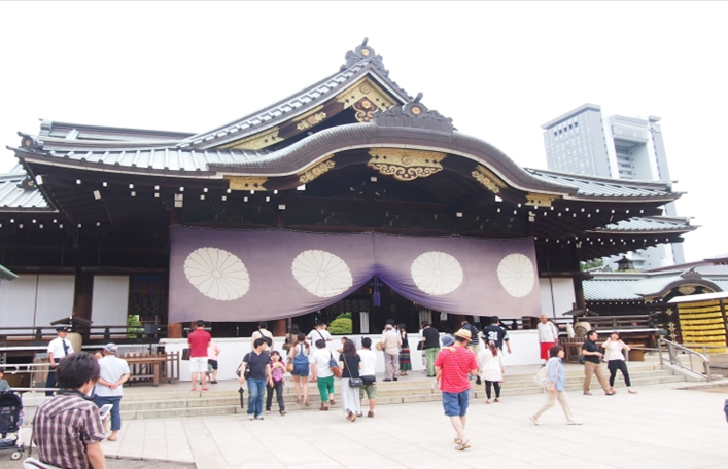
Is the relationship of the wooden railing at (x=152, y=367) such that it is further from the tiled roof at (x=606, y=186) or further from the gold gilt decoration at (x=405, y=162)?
the tiled roof at (x=606, y=186)

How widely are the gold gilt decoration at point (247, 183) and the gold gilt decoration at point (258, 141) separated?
2.34 metres

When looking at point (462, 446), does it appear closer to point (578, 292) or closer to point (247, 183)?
point (247, 183)

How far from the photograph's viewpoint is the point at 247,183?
1220 centimetres

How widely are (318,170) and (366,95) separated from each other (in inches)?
146

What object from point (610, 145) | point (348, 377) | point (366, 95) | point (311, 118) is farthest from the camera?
point (610, 145)

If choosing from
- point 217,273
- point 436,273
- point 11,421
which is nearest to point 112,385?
point 11,421

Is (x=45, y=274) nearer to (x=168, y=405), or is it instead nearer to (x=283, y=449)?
(x=168, y=405)

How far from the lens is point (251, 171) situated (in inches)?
469

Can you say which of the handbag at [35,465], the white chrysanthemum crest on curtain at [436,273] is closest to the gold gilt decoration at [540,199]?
the white chrysanthemum crest on curtain at [436,273]

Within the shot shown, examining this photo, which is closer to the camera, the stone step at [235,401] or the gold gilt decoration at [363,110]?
the stone step at [235,401]

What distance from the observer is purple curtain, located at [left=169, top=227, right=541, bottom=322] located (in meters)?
12.6

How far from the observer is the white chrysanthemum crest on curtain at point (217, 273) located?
1255 centimetres

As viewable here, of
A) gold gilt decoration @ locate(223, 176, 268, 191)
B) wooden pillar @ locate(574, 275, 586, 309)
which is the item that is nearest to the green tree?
wooden pillar @ locate(574, 275, 586, 309)

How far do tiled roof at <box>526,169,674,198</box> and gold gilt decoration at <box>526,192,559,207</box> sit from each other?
70 centimetres
